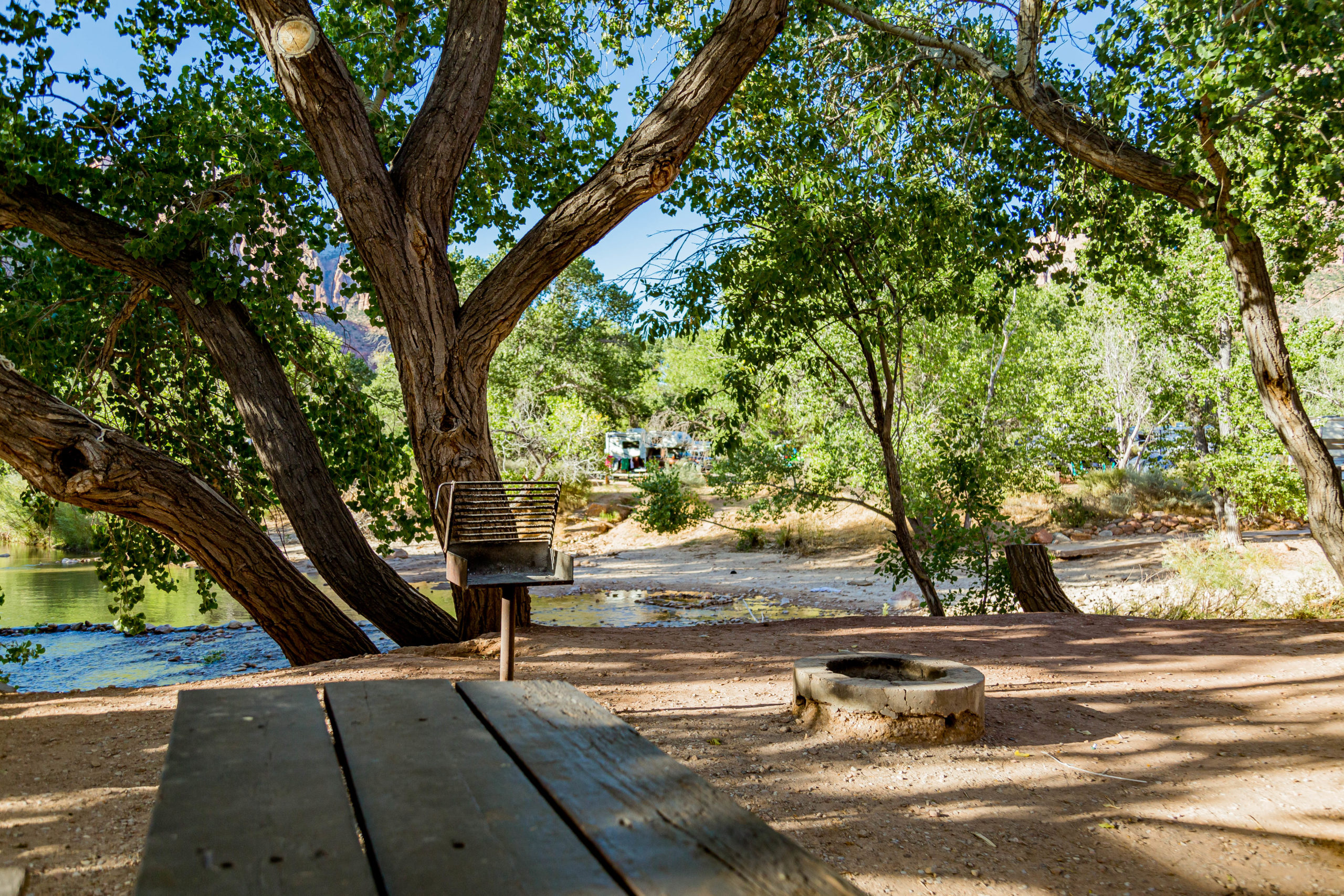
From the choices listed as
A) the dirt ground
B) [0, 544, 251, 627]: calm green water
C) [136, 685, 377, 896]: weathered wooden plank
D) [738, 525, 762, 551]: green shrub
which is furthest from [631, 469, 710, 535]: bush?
[738, 525, 762, 551]: green shrub

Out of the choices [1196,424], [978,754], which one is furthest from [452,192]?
[1196,424]

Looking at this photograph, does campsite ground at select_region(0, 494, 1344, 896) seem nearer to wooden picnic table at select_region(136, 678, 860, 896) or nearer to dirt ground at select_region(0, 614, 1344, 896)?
dirt ground at select_region(0, 614, 1344, 896)

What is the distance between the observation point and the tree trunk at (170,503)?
4855 millimetres

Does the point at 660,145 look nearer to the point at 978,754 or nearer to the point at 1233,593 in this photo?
the point at 978,754

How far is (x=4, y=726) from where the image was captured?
4.18 metres

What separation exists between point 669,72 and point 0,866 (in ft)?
26.8

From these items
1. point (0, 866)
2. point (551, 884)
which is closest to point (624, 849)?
point (551, 884)

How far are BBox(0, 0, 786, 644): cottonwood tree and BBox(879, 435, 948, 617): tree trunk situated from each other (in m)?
4.25

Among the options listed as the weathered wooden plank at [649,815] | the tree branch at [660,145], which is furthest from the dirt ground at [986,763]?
the tree branch at [660,145]

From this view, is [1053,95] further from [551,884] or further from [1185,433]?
[1185,433]

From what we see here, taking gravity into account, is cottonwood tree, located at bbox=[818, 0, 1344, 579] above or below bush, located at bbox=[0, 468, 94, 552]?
above

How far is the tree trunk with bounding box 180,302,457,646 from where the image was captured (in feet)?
21.9

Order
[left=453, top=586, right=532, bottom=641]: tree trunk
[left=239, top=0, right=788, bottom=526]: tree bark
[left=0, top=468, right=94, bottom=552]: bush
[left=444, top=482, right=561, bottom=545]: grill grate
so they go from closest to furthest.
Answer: [left=444, top=482, right=561, bottom=545]: grill grate, [left=239, top=0, right=788, bottom=526]: tree bark, [left=453, top=586, right=532, bottom=641]: tree trunk, [left=0, top=468, right=94, bottom=552]: bush

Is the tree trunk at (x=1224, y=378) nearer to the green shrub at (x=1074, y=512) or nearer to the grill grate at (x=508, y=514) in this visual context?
the green shrub at (x=1074, y=512)
